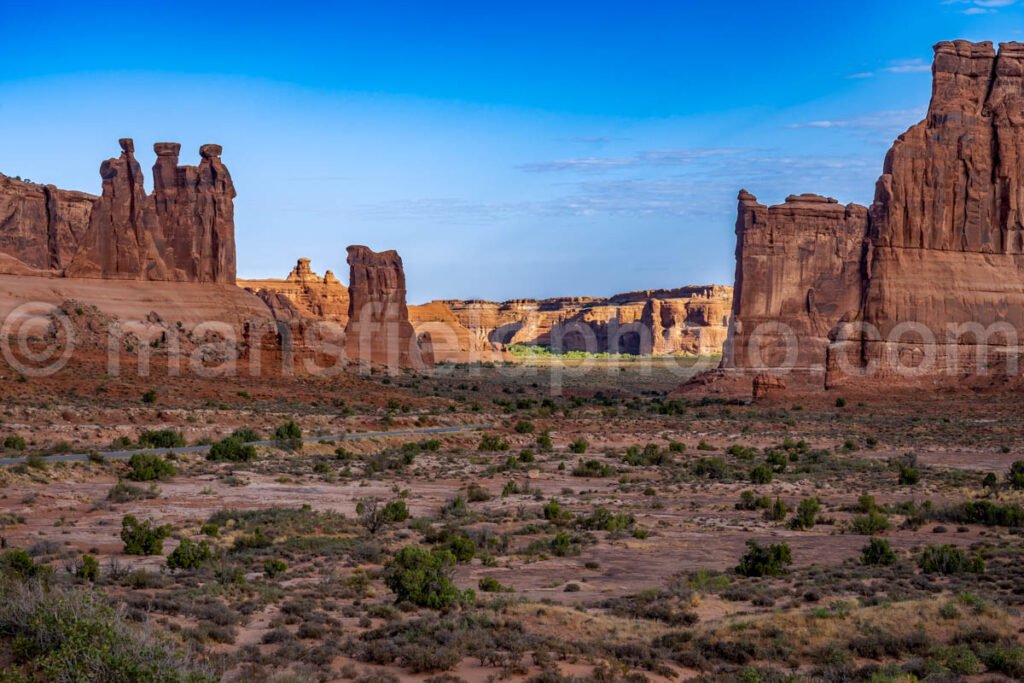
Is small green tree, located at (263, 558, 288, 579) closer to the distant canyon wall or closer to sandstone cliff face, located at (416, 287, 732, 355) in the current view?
the distant canyon wall

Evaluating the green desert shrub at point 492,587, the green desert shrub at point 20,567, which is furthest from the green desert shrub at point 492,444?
the green desert shrub at point 20,567

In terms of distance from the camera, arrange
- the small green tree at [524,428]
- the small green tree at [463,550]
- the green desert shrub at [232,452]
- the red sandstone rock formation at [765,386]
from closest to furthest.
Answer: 1. the small green tree at [463,550]
2. the green desert shrub at [232,452]
3. the small green tree at [524,428]
4. the red sandstone rock formation at [765,386]

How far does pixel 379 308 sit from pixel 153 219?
20.8m

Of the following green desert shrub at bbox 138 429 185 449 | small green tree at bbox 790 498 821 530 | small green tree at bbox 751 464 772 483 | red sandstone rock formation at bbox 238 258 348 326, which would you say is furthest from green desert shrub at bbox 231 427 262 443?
red sandstone rock formation at bbox 238 258 348 326

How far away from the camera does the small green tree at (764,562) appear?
55.7ft

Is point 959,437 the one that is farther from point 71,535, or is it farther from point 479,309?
point 479,309

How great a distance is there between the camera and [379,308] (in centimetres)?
8700

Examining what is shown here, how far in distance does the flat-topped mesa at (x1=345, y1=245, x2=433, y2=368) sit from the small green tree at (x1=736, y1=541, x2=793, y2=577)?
68.4 metres

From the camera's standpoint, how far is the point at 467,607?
14070mm

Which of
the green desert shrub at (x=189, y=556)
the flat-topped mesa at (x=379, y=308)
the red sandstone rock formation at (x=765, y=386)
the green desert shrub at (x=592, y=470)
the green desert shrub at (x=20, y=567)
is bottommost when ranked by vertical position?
the green desert shrub at (x=592, y=470)

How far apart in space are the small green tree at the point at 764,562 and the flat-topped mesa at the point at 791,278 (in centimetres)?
5258

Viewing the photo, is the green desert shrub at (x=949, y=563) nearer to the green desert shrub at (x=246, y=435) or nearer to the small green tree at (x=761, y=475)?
the small green tree at (x=761, y=475)

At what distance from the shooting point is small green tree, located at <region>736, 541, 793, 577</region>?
17.0 meters

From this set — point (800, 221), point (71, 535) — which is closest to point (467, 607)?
point (71, 535)
